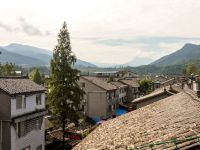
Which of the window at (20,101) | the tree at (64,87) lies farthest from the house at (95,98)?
the window at (20,101)

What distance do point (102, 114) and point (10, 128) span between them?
147 feet

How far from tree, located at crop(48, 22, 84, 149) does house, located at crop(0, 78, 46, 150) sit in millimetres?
9685

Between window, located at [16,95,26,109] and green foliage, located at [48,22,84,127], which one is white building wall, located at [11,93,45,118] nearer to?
window, located at [16,95,26,109]

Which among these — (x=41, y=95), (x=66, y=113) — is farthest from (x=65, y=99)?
(x=41, y=95)

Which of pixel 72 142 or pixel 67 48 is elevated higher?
pixel 67 48

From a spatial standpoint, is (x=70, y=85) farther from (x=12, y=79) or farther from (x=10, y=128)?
(x=10, y=128)

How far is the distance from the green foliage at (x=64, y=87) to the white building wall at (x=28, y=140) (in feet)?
32.4

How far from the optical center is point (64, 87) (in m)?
52.7

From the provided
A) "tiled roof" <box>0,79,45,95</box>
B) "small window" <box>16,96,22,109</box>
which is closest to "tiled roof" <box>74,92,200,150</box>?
"tiled roof" <box>0,79,45,95</box>

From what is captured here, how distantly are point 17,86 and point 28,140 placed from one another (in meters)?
5.55

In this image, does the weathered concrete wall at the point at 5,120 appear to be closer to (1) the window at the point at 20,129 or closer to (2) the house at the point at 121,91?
(1) the window at the point at 20,129

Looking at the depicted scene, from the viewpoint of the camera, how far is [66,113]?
2030 inches

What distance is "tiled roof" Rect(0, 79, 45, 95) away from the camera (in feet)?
115

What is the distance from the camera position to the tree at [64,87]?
5191cm
